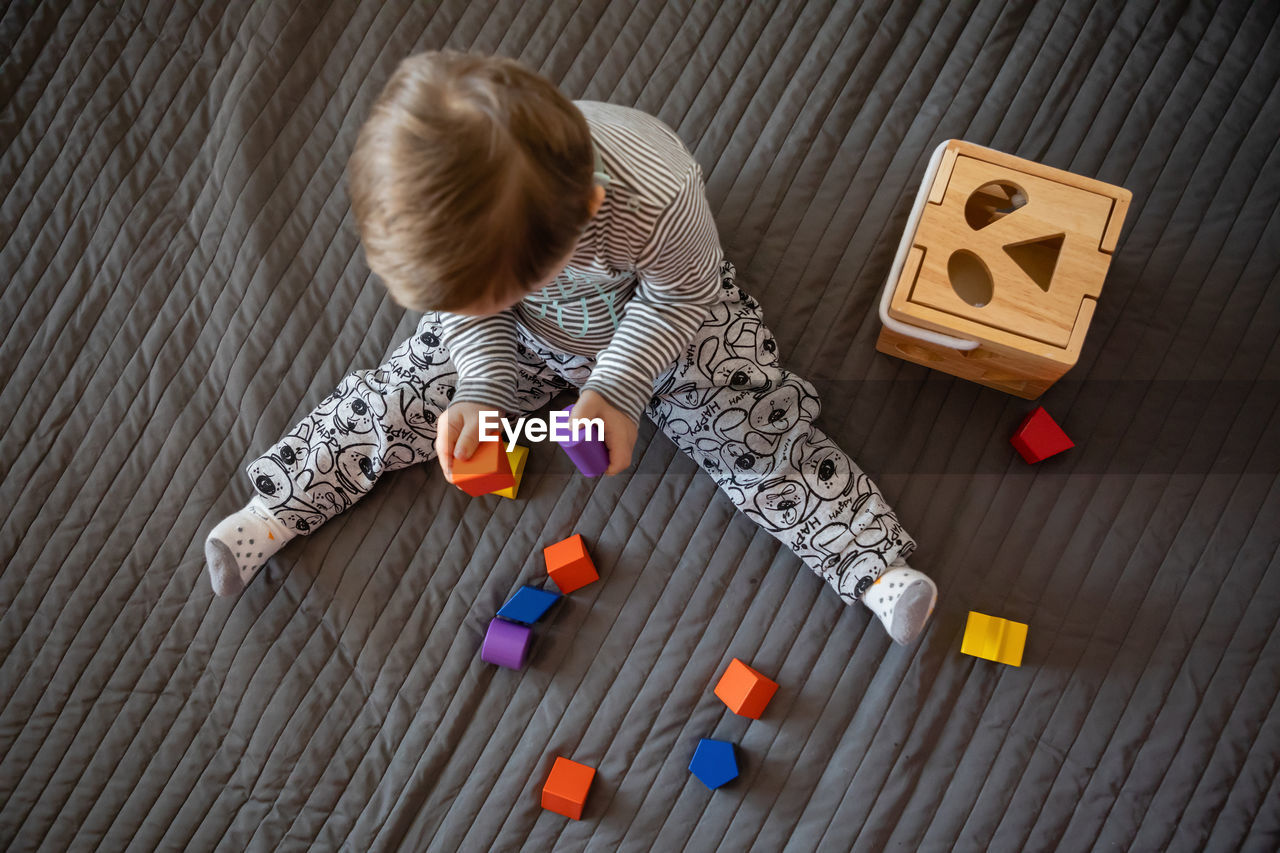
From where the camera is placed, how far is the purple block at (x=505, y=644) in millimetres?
934

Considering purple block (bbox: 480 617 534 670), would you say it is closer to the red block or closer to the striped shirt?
the striped shirt

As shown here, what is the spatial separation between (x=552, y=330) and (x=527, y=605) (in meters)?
0.32

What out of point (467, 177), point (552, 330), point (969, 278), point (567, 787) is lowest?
point (567, 787)

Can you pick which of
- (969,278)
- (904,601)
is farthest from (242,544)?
(969,278)

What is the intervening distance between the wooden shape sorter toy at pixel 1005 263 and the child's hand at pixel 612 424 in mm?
295

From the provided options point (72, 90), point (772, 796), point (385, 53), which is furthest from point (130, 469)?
point (772, 796)

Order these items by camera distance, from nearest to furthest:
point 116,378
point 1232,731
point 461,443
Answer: point 461,443, point 1232,731, point 116,378

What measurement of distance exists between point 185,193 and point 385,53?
307 mm

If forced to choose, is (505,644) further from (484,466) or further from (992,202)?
(992,202)

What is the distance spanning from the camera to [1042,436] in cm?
93

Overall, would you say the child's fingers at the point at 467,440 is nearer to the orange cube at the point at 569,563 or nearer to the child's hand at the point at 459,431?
the child's hand at the point at 459,431

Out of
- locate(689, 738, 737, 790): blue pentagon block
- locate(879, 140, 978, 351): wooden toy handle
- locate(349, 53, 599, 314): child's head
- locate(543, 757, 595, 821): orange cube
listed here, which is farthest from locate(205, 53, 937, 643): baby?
locate(543, 757, 595, 821): orange cube

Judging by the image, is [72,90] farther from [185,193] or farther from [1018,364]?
[1018,364]

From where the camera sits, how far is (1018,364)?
0.86 metres
